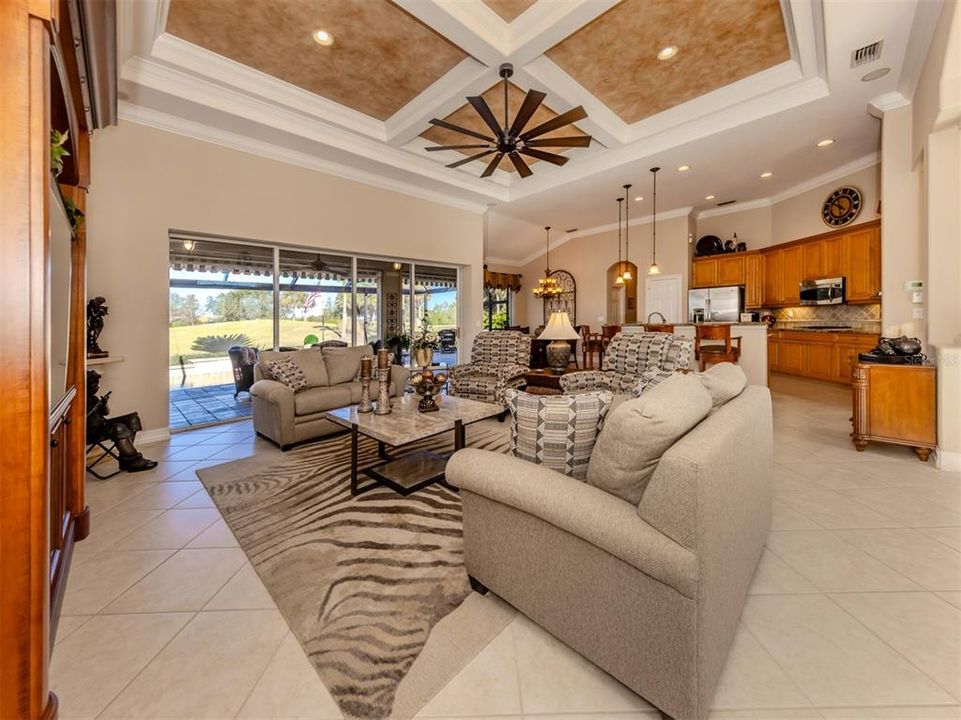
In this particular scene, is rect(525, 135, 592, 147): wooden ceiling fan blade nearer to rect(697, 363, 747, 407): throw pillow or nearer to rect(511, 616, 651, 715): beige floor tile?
rect(697, 363, 747, 407): throw pillow

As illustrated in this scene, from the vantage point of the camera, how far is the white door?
8.04 meters

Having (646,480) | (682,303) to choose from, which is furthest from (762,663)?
(682,303)

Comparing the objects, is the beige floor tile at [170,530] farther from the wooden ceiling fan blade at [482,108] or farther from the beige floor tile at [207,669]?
the wooden ceiling fan blade at [482,108]

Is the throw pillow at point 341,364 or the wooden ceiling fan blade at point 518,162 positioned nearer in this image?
the wooden ceiling fan blade at point 518,162

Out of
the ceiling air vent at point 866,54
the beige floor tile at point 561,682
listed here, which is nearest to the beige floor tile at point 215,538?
the beige floor tile at point 561,682

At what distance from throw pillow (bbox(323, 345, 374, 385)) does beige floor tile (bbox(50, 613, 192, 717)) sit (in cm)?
297

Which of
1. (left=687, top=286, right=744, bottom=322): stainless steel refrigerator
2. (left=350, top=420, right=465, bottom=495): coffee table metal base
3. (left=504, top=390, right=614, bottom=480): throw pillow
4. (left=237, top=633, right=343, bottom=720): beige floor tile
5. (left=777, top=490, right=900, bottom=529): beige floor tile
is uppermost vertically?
(left=687, top=286, right=744, bottom=322): stainless steel refrigerator

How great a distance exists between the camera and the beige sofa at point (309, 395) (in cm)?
365

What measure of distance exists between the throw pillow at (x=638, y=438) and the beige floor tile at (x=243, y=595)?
1486mm

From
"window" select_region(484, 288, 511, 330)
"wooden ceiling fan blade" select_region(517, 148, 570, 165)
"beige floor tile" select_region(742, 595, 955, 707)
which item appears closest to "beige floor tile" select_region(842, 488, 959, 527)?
"beige floor tile" select_region(742, 595, 955, 707)

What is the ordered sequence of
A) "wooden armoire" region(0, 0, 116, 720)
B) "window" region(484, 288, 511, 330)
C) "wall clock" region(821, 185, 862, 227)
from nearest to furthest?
"wooden armoire" region(0, 0, 116, 720) → "wall clock" region(821, 185, 862, 227) → "window" region(484, 288, 511, 330)

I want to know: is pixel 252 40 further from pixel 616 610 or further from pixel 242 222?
pixel 616 610

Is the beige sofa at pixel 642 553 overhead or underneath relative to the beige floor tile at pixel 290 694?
overhead

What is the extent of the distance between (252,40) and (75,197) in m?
2.22
